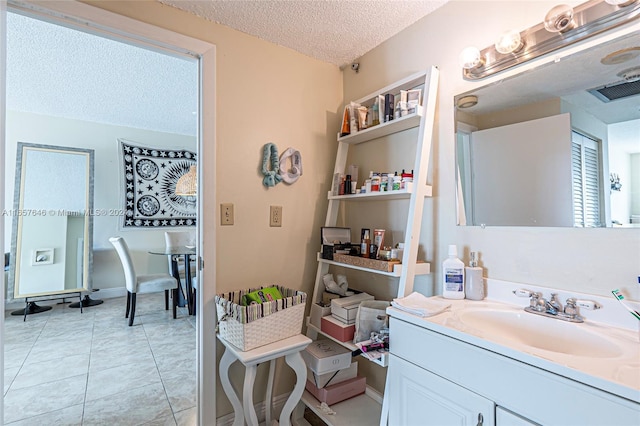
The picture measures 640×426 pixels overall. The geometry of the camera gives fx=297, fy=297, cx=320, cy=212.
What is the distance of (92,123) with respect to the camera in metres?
4.07

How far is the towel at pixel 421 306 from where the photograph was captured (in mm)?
1093

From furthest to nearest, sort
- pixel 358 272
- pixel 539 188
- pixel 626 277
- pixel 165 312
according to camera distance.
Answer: pixel 165 312
pixel 358 272
pixel 539 188
pixel 626 277

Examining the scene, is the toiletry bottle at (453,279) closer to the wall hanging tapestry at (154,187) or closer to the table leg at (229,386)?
the table leg at (229,386)

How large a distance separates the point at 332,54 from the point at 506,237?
1.49 meters

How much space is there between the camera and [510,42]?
3.92ft

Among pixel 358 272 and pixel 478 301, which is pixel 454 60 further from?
pixel 358 272

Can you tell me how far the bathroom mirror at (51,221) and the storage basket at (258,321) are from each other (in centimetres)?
336

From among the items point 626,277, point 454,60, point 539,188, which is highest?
point 454,60

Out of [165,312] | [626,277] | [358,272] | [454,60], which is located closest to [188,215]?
[165,312]

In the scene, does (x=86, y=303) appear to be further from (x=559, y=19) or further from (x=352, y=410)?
(x=559, y=19)

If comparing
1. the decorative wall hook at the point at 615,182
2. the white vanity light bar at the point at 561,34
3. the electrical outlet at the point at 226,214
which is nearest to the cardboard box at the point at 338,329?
the electrical outlet at the point at 226,214

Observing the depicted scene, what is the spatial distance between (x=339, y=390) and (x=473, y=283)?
981 millimetres

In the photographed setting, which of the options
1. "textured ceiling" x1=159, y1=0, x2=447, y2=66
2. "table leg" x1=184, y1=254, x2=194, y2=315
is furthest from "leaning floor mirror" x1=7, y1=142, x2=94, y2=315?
"textured ceiling" x1=159, y1=0, x2=447, y2=66

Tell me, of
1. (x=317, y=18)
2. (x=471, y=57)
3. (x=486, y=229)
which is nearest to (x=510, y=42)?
(x=471, y=57)
